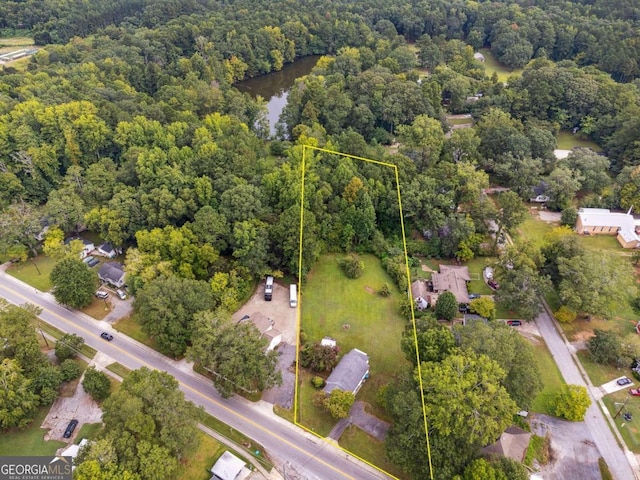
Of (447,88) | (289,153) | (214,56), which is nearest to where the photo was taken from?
(289,153)

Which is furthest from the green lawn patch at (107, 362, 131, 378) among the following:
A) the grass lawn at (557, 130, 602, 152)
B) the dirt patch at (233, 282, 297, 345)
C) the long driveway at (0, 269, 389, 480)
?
the grass lawn at (557, 130, 602, 152)

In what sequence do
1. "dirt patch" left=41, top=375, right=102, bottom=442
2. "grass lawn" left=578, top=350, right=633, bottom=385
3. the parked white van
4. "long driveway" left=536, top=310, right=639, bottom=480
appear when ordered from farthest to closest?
the parked white van, "grass lawn" left=578, top=350, right=633, bottom=385, "dirt patch" left=41, top=375, right=102, bottom=442, "long driveway" left=536, top=310, right=639, bottom=480

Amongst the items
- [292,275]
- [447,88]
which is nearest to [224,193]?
[292,275]

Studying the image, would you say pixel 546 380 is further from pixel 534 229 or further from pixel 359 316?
pixel 534 229

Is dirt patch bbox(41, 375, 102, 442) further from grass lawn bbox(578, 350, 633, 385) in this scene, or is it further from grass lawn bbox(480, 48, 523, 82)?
grass lawn bbox(480, 48, 523, 82)

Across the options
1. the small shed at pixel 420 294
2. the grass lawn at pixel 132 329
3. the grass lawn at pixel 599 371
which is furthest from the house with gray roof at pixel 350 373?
the grass lawn at pixel 599 371

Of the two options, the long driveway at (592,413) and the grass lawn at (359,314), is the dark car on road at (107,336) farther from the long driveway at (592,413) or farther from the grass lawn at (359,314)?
the long driveway at (592,413)

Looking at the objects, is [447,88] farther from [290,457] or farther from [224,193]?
[290,457]
